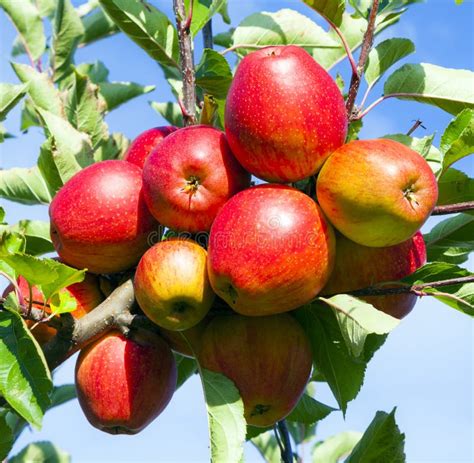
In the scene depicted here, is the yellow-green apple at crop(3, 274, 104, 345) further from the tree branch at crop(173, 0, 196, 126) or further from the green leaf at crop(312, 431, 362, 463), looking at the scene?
the green leaf at crop(312, 431, 362, 463)

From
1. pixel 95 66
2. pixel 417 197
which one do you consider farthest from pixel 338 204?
pixel 95 66

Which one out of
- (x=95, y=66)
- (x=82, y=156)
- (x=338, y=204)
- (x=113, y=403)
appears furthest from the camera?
(x=95, y=66)

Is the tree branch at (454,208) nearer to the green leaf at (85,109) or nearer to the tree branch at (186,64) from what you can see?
the tree branch at (186,64)

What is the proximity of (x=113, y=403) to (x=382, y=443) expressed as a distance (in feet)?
2.44

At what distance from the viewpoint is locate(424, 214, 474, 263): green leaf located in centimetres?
219

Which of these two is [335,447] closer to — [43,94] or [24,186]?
[24,186]

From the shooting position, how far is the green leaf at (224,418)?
1.83 metres

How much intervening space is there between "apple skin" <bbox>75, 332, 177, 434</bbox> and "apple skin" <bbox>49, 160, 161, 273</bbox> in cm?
22

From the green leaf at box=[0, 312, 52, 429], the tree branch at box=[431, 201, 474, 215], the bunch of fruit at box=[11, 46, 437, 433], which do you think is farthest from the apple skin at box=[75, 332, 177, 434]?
the tree branch at box=[431, 201, 474, 215]

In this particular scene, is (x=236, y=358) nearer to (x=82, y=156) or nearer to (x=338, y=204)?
(x=338, y=204)

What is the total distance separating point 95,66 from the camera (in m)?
4.19

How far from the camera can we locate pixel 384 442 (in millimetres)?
2189

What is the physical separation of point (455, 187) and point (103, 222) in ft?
3.04

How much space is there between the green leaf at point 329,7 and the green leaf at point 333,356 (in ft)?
2.61
